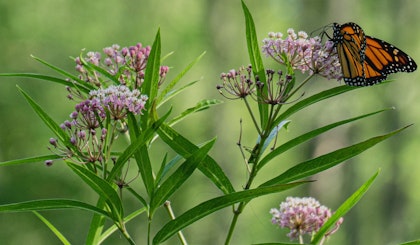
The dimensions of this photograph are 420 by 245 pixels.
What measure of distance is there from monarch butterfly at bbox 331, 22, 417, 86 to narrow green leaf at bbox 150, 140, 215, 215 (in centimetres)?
67

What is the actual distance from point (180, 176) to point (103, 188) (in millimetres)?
182

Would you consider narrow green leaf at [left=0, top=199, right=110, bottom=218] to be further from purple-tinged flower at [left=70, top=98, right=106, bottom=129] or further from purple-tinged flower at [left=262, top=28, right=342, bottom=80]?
purple-tinged flower at [left=262, top=28, right=342, bottom=80]

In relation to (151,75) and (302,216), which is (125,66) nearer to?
(151,75)

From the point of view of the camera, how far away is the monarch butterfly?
2217 millimetres

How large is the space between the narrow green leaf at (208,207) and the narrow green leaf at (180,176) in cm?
6

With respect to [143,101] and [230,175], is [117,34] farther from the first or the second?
[143,101]

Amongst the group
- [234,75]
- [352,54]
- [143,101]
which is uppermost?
[352,54]

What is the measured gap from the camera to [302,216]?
2162 millimetres

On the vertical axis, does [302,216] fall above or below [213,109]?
below

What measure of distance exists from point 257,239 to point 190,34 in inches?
263

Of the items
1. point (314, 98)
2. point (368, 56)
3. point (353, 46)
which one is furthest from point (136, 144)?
point (368, 56)

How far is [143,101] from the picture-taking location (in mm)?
1647

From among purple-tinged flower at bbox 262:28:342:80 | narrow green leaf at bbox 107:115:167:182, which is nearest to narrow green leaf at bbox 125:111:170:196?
narrow green leaf at bbox 107:115:167:182

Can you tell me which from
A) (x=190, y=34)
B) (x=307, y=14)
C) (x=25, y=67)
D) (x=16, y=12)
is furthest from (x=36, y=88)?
(x=307, y=14)
